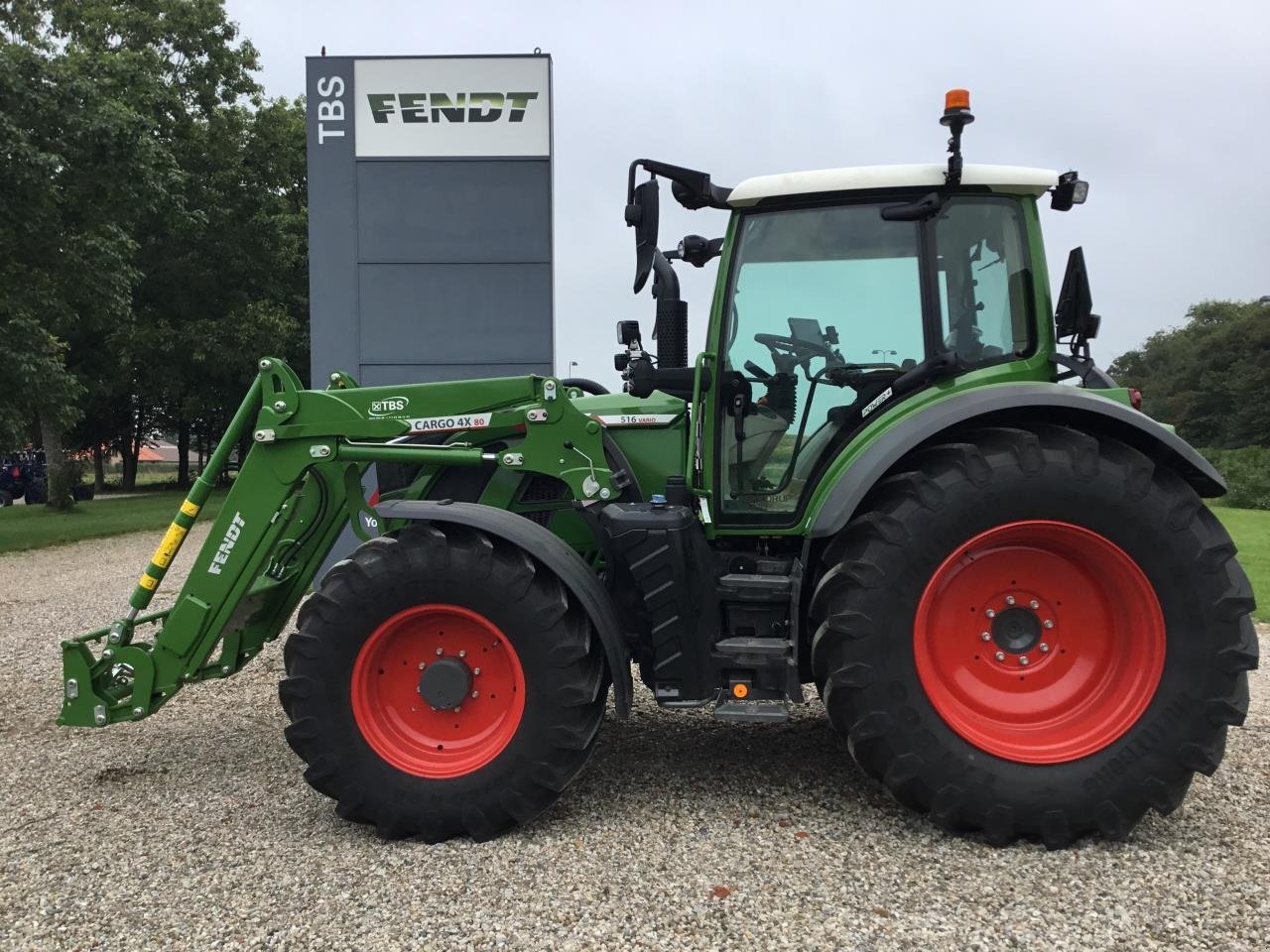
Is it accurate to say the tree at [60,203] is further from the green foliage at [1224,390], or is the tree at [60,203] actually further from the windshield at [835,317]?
the green foliage at [1224,390]

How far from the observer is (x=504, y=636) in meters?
3.40

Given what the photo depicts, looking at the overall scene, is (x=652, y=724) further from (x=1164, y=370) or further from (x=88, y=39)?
(x=1164, y=370)

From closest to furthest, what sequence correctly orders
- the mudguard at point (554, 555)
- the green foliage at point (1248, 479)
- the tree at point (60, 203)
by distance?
the mudguard at point (554, 555) < the tree at point (60, 203) < the green foliage at point (1248, 479)

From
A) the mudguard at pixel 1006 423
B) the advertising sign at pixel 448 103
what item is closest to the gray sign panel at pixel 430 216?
the advertising sign at pixel 448 103

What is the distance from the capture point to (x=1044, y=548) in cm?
341

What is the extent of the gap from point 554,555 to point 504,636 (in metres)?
0.35

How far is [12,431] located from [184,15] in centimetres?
1207

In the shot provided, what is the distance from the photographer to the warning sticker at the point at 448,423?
A: 3.92 meters

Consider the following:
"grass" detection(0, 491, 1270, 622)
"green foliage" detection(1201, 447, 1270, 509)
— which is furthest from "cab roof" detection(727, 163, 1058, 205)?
"green foliage" detection(1201, 447, 1270, 509)

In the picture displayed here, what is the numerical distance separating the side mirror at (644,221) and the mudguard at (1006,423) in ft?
3.62

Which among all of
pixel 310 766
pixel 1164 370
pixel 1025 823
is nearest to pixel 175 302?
pixel 310 766

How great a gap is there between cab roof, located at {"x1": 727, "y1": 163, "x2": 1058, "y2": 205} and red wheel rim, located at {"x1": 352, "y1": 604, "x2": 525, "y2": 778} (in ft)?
6.91

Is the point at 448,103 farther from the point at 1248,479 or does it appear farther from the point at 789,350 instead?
the point at 1248,479

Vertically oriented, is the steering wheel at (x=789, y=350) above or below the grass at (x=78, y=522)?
above
